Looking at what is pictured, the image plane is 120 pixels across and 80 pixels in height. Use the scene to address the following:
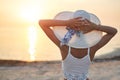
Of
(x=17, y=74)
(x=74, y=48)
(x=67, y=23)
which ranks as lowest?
(x=17, y=74)

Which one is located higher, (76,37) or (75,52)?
(76,37)

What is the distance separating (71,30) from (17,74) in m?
7.69

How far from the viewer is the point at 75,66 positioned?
3.56m

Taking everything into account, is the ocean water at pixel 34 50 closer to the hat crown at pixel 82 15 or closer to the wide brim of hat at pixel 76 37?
the wide brim of hat at pixel 76 37

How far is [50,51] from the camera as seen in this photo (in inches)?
716

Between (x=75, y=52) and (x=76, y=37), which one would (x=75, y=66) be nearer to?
(x=75, y=52)

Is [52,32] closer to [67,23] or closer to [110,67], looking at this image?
[67,23]

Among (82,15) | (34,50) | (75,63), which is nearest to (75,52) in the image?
(75,63)

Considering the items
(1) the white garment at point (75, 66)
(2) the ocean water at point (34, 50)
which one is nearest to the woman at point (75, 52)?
(1) the white garment at point (75, 66)

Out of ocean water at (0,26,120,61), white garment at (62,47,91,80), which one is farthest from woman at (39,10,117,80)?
ocean water at (0,26,120,61)

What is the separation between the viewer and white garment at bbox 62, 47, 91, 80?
356 centimetres

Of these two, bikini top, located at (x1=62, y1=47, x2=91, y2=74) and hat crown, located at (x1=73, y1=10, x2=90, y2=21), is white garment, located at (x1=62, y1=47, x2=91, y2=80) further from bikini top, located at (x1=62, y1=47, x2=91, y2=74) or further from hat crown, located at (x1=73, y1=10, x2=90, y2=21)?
hat crown, located at (x1=73, y1=10, x2=90, y2=21)

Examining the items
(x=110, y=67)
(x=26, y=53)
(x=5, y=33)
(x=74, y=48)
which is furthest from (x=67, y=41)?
(x=5, y=33)

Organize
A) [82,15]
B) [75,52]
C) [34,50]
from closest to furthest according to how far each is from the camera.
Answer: [82,15] → [75,52] → [34,50]
